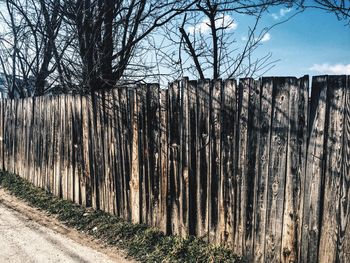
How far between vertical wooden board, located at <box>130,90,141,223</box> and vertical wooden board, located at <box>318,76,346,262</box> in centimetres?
253

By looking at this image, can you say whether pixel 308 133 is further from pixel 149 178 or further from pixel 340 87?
pixel 149 178

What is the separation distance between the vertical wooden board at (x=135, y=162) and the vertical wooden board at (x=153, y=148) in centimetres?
24

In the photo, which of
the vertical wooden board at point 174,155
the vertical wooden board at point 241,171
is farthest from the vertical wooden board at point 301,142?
the vertical wooden board at point 174,155

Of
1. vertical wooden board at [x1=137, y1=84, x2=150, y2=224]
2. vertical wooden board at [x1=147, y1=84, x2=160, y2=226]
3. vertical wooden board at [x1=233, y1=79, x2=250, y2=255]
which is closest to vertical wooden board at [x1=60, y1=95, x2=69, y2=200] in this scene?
vertical wooden board at [x1=137, y1=84, x2=150, y2=224]

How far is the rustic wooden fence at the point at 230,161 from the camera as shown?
2775 mm

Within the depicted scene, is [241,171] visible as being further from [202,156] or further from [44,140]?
[44,140]

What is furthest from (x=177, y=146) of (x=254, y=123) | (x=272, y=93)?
(x=272, y=93)

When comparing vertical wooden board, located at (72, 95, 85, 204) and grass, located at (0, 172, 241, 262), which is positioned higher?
vertical wooden board, located at (72, 95, 85, 204)

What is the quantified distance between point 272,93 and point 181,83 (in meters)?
1.20

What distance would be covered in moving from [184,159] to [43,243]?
7.28ft

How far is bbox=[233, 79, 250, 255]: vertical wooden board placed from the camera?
3.29 m

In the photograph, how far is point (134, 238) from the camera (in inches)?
167

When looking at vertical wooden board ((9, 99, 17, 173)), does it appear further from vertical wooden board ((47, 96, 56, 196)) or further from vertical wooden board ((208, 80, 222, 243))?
vertical wooden board ((208, 80, 222, 243))

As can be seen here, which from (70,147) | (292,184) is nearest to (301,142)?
(292,184)
